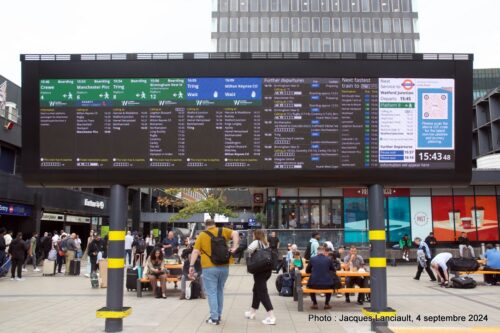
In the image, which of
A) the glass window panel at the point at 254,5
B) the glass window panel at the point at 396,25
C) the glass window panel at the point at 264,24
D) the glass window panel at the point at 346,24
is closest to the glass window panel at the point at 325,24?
the glass window panel at the point at 346,24

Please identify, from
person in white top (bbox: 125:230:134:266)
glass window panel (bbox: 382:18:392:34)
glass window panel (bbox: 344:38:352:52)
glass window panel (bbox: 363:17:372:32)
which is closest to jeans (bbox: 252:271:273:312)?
person in white top (bbox: 125:230:134:266)

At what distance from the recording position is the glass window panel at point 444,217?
2761 cm

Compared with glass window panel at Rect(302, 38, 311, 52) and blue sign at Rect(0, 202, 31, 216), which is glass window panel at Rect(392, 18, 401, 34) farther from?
blue sign at Rect(0, 202, 31, 216)

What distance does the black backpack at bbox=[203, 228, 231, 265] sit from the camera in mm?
9281

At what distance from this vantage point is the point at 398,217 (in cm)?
2788

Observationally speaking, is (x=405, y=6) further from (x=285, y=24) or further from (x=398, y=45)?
(x=285, y=24)

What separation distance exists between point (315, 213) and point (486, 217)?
9.00 meters

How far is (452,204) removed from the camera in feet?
91.2

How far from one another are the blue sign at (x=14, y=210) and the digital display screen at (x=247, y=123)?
69.4 ft

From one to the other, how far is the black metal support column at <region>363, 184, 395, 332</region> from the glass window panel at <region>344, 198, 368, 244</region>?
63.4 feet

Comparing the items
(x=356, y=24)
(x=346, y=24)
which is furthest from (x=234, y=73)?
(x=356, y=24)

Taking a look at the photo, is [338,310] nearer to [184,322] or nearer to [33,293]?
[184,322]

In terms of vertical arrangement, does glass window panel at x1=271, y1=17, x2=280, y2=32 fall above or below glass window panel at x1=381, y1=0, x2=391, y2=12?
below

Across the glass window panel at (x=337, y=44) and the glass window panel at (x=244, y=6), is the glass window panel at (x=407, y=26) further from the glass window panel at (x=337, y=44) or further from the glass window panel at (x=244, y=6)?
the glass window panel at (x=244, y=6)
